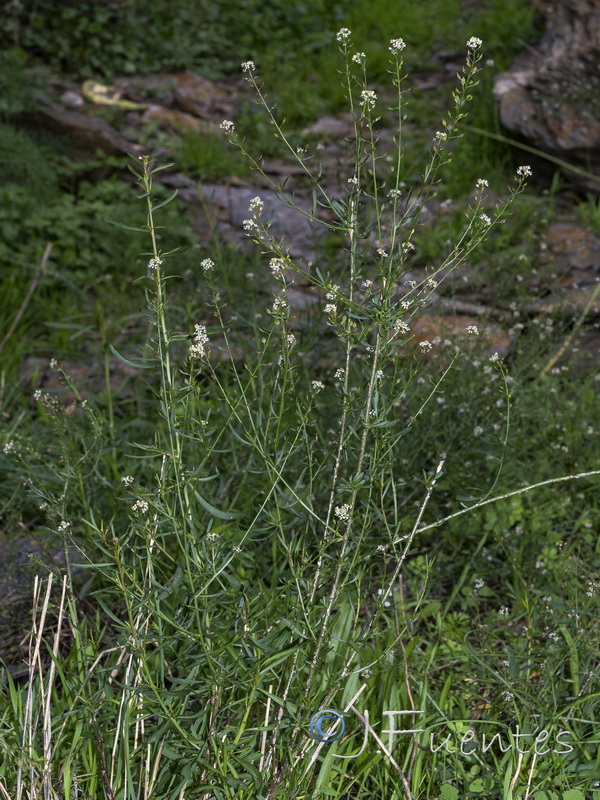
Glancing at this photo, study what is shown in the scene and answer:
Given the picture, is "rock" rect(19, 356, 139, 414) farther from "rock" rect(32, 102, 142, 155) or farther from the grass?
"rock" rect(32, 102, 142, 155)

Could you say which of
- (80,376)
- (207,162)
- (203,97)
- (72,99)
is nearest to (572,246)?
(207,162)

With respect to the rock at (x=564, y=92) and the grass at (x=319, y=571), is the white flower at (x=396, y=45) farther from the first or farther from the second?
the rock at (x=564, y=92)

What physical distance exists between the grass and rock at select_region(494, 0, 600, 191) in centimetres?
221

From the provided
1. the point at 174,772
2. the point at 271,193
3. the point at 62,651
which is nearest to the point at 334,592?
the point at 174,772

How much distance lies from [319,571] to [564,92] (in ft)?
15.2

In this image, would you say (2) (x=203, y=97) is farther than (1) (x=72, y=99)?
Yes

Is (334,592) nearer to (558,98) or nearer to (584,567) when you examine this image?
(584,567)

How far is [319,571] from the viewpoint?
6.69 feet

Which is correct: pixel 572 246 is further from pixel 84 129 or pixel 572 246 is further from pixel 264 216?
pixel 84 129

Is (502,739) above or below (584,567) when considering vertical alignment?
below

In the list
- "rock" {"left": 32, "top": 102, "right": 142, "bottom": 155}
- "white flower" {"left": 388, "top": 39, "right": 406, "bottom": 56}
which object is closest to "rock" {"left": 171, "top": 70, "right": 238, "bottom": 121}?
"rock" {"left": 32, "top": 102, "right": 142, "bottom": 155}

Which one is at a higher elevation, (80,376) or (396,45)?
(396,45)

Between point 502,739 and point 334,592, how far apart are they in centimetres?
85

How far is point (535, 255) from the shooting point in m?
4.57
